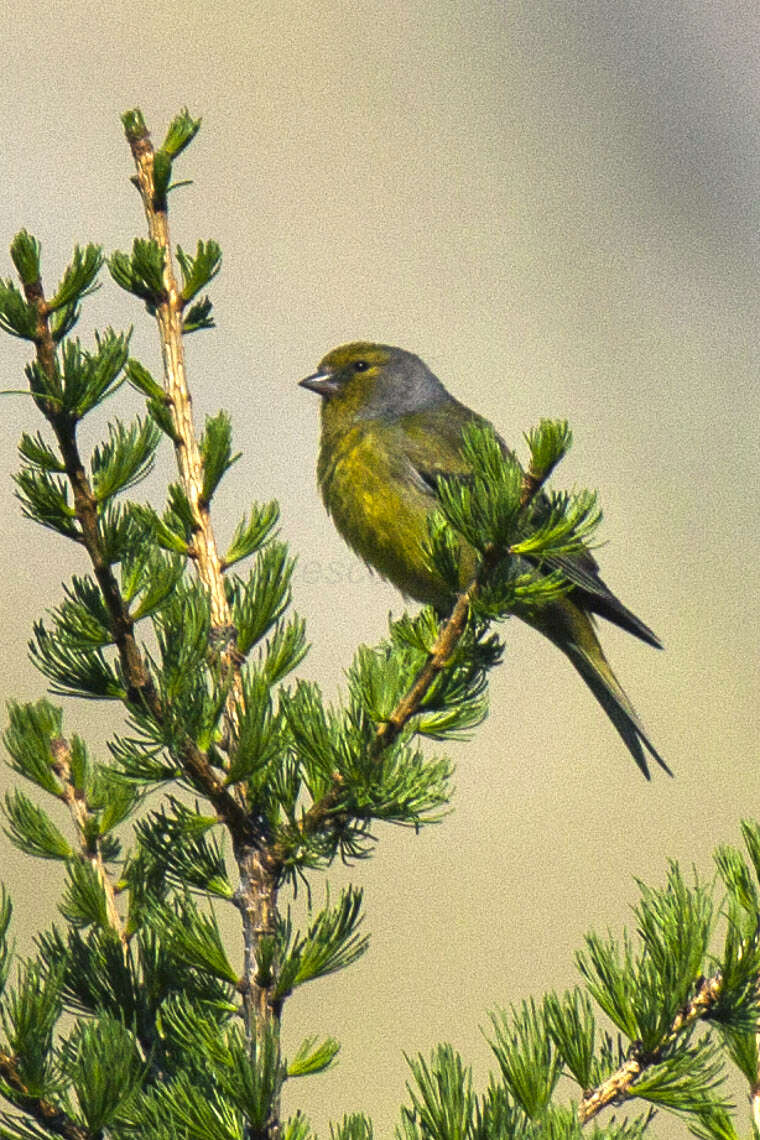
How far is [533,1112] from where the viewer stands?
886 millimetres

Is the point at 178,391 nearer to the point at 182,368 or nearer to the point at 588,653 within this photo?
the point at 182,368

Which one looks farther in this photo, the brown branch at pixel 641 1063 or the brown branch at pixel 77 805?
the brown branch at pixel 77 805

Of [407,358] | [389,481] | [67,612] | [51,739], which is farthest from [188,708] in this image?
[407,358]

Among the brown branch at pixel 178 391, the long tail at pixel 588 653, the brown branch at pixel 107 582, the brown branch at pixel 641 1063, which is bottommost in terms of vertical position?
the brown branch at pixel 641 1063

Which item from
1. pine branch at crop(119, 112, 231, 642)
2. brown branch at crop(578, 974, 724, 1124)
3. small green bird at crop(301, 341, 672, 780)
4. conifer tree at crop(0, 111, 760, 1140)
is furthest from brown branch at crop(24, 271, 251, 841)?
small green bird at crop(301, 341, 672, 780)

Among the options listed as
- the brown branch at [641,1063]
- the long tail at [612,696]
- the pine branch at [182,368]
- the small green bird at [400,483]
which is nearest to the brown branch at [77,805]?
the pine branch at [182,368]

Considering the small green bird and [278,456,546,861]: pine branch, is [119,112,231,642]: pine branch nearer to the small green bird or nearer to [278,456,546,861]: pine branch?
[278,456,546,861]: pine branch

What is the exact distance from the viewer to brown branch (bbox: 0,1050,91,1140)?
0.89 meters

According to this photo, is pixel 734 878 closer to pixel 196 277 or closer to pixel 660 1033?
pixel 660 1033

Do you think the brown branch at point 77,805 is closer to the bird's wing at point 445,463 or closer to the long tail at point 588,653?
the bird's wing at point 445,463

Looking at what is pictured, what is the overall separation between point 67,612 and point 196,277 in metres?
0.39

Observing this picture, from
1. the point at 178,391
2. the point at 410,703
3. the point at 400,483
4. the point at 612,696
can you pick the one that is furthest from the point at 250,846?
the point at 612,696

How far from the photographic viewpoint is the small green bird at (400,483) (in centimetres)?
254

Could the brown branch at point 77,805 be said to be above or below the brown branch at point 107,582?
below
